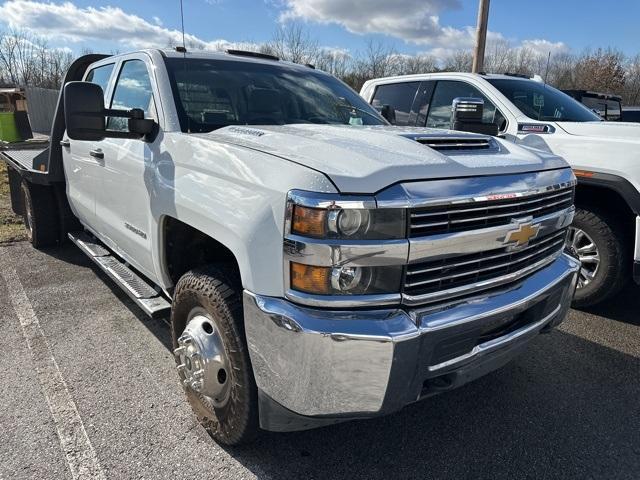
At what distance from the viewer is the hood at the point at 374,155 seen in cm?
191

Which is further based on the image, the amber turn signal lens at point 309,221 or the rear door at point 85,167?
the rear door at point 85,167

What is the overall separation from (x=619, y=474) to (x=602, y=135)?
2.92m

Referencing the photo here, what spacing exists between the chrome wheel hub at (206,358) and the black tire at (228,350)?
0.06m

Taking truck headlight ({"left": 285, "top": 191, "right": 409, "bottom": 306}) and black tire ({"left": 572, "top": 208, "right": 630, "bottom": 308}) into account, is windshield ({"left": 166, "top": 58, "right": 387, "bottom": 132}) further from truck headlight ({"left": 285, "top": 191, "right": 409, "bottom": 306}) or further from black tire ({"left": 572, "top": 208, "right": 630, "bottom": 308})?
black tire ({"left": 572, "top": 208, "right": 630, "bottom": 308})

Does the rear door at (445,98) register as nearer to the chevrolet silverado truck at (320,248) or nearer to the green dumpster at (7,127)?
the chevrolet silverado truck at (320,248)

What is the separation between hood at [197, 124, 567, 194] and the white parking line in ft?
5.54

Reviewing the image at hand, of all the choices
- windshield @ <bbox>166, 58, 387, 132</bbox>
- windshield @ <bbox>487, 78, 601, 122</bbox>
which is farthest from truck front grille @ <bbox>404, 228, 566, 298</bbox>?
windshield @ <bbox>487, 78, 601, 122</bbox>

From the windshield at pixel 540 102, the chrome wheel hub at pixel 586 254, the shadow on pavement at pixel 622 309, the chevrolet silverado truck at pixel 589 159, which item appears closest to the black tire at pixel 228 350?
the chevrolet silverado truck at pixel 589 159

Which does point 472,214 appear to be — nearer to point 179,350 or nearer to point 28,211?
point 179,350

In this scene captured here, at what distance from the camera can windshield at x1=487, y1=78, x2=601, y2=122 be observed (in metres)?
5.07

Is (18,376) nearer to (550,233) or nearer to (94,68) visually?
(94,68)

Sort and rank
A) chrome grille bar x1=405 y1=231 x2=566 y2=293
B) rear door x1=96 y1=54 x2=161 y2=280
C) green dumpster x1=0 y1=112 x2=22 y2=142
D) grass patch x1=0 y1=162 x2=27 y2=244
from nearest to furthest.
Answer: chrome grille bar x1=405 y1=231 x2=566 y2=293 → rear door x1=96 y1=54 x2=161 y2=280 → grass patch x1=0 y1=162 x2=27 y2=244 → green dumpster x1=0 y1=112 x2=22 y2=142

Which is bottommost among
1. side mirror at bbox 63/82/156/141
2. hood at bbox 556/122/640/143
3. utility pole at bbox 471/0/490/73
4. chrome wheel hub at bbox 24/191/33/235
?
chrome wheel hub at bbox 24/191/33/235

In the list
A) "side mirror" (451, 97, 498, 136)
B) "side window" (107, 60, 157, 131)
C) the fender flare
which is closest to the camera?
"side window" (107, 60, 157, 131)
